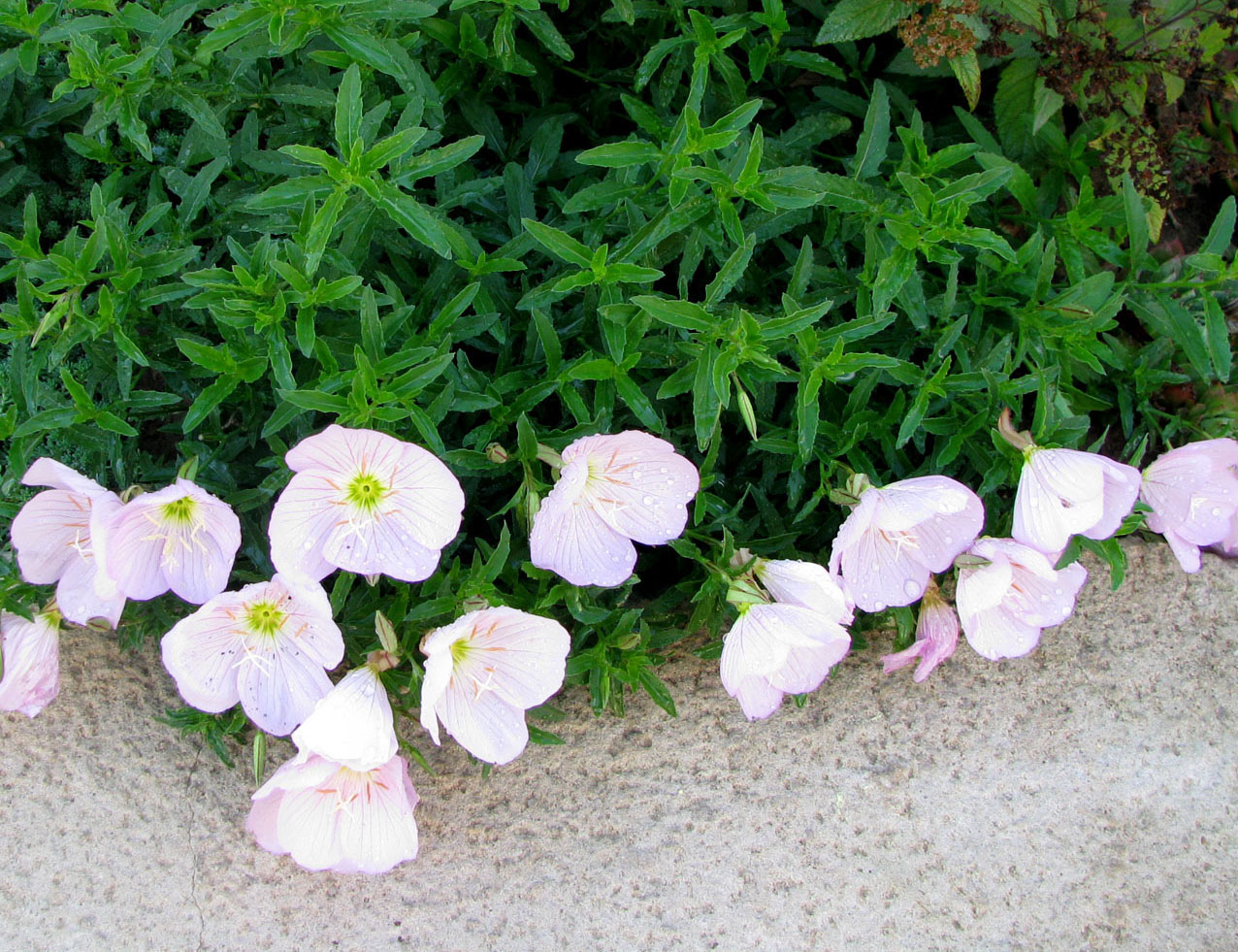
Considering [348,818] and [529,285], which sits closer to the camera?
[348,818]

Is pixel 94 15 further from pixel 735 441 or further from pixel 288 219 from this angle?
pixel 735 441

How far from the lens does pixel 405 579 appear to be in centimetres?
154

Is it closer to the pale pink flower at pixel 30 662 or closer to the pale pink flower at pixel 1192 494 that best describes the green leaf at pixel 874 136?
the pale pink flower at pixel 1192 494

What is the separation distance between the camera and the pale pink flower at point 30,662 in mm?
1672

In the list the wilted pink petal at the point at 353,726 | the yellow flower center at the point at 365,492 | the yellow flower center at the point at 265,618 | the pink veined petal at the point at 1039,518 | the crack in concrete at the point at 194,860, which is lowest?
the crack in concrete at the point at 194,860

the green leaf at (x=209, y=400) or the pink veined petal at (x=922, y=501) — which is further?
the green leaf at (x=209, y=400)

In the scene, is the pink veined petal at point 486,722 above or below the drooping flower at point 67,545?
below

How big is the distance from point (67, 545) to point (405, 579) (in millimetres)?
525

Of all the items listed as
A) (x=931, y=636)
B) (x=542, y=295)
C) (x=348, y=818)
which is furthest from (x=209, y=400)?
(x=931, y=636)

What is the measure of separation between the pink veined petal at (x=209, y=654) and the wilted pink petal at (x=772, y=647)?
70 cm

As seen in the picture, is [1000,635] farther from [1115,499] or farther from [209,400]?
[209,400]

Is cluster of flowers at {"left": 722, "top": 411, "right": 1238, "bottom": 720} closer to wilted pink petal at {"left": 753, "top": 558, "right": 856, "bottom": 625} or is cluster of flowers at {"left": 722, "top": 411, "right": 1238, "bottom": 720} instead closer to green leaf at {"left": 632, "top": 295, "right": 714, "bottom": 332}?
wilted pink petal at {"left": 753, "top": 558, "right": 856, "bottom": 625}

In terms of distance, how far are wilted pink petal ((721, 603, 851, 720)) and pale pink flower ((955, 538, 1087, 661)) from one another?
21 cm

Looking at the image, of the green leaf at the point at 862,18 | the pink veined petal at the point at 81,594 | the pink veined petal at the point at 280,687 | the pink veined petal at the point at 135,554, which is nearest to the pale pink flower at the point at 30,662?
the pink veined petal at the point at 81,594
